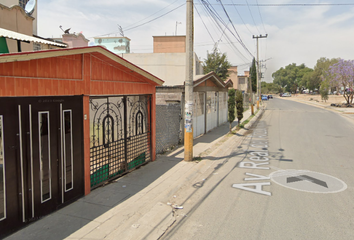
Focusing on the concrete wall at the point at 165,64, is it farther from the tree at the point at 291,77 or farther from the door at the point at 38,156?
the tree at the point at 291,77

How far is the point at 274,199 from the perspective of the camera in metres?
5.95

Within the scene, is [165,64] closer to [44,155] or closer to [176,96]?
[176,96]

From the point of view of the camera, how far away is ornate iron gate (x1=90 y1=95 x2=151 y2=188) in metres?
6.47

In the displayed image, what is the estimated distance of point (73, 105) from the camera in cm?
555

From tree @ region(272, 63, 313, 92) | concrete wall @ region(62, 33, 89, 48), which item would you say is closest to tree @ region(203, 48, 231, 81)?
concrete wall @ region(62, 33, 89, 48)

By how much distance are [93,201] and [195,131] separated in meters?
8.82

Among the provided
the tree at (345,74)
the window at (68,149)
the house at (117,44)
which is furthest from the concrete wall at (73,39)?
the tree at (345,74)

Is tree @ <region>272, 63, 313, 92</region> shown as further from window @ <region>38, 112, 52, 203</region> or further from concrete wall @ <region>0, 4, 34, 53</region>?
window @ <region>38, 112, 52, 203</region>

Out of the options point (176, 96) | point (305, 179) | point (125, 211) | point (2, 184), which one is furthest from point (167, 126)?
point (2, 184)

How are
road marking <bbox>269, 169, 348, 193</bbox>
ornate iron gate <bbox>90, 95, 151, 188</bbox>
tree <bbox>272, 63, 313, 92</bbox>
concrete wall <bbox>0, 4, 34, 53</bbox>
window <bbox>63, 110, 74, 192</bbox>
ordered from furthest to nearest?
tree <bbox>272, 63, 313, 92</bbox> → concrete wall <bbox>0, 4, 34, 53</bbox> → road marking <bbox>269, 169, 348, 193</bbox> → ornate iron gate <bbox>90, 95, 151, 188</bbox> → window <bbox>63, 110, 74, 192</bbox>

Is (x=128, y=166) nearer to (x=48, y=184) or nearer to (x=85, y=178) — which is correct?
(x=85, y=178)

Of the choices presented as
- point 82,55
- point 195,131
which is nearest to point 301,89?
point 195,131

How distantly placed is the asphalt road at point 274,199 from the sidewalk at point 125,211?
41 centimetres

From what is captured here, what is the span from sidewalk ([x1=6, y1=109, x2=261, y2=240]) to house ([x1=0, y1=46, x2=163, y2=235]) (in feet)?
1.05
